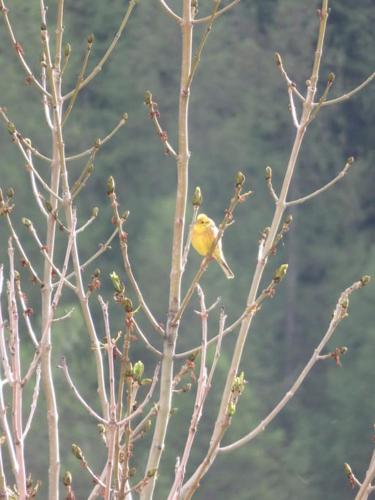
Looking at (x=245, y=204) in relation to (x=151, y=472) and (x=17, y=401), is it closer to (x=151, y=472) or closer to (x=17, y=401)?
(x=17, y=401)

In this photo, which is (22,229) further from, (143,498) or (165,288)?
(143,498)

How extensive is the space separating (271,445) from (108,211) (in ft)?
14.5

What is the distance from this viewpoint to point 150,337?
1580 centimetres

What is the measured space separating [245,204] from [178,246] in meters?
15.6

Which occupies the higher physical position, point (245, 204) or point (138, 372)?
point (138, 372)

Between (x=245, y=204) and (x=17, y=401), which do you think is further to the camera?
(x=245, y=204)

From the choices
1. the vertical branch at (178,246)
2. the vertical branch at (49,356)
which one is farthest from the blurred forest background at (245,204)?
the vertical branch at (178,246)

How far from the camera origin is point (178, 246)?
9.10 ft

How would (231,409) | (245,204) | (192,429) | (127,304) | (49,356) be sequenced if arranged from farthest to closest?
(245,204)
(49,356)
(192,429)
(231,409)
(127,304)

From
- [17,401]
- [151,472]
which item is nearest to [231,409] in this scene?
[151,472]

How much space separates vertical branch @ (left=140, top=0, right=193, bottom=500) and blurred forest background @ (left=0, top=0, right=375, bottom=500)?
34.5 feet

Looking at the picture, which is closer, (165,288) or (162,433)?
(162,433)

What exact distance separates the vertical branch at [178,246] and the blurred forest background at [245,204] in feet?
34.5

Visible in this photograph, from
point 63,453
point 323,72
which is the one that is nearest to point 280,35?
point 323,72
